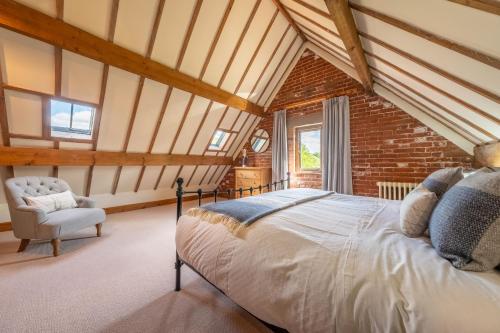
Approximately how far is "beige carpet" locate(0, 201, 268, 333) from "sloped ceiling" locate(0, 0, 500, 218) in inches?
70.8

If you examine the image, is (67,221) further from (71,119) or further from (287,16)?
(287,16)

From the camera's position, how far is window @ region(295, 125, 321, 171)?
177 inches

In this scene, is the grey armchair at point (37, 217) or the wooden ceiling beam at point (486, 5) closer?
the wooden ceiling beam at point (486, 5)

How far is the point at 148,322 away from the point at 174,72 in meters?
3.27

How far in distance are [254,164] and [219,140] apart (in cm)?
114

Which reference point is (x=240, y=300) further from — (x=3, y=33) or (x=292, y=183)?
(x=292, y=183)

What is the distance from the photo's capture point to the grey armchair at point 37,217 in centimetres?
225

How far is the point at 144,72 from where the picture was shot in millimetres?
2953

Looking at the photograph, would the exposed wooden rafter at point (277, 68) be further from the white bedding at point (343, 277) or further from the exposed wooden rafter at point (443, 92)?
the white bedding at point (343, 277)

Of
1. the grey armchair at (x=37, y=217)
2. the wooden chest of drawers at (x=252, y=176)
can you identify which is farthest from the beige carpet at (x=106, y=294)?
the wooden chest of drawers at (x=252, y=176)

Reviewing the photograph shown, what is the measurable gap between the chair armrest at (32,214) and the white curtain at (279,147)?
3970mm

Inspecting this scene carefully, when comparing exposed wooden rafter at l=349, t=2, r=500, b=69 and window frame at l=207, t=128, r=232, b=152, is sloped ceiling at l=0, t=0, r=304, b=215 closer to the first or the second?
window frame at l=207, t=128, r=232, b=152

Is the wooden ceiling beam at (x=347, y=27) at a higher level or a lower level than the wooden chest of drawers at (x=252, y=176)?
higher

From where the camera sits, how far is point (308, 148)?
4.64m
